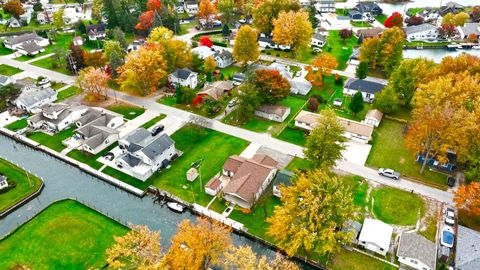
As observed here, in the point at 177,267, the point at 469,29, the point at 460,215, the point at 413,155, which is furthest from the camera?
the point at 469,29

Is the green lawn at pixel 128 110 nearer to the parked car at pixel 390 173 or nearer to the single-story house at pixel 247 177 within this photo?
the single-story house at pixel 247 177

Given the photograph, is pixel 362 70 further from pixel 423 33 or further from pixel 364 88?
pixel 423 33

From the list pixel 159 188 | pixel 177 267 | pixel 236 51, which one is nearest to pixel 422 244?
pixel 177 267

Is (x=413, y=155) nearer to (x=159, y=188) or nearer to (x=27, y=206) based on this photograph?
(x=159, y=188)

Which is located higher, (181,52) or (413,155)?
(181,52)

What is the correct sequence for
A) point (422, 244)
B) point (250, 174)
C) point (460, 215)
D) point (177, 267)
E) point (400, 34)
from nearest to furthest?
1. point (177, 267)
2. point (422, 244)
3. point (460, 215)
4. point (250, 174)
5. point (400, 34)

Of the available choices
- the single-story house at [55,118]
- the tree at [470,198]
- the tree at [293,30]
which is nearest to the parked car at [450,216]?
the tree at [470,198]
